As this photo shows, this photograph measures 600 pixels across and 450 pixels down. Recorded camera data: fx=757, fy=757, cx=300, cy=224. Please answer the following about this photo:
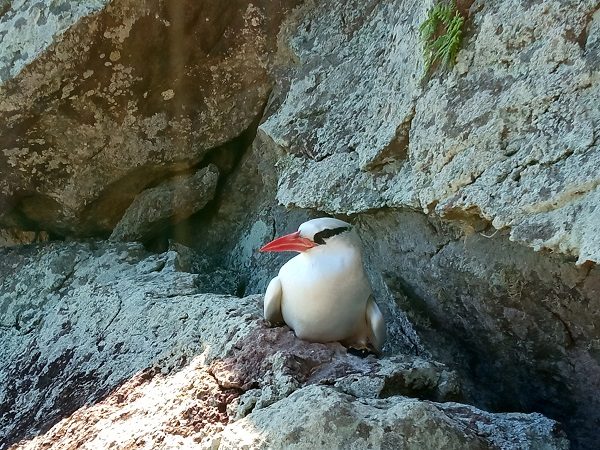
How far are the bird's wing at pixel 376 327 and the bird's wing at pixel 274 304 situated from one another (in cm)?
49

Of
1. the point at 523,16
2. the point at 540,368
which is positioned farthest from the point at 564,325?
the point at 523,16

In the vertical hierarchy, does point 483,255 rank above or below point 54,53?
below

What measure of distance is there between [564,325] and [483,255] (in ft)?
1.82

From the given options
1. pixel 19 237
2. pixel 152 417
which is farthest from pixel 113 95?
pixel 152 417

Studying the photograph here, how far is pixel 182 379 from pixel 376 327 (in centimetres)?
105

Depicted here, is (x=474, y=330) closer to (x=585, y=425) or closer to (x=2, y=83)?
(x=585, y=425)

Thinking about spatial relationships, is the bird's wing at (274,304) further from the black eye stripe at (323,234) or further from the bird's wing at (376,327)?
the bird's wing at (376,327)

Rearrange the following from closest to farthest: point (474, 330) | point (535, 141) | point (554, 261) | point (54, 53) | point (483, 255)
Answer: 1. point (535, 141)
2. point (554, 261)
3. point (483, 255)
4. point (474, 330)
5. point (54, 53)

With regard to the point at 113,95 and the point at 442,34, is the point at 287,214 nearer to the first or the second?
the point at 113,95

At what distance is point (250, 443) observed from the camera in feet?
9.86

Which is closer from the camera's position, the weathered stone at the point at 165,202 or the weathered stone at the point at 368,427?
the weathered stone at the point at 368,427

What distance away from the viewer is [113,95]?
5.53 metres

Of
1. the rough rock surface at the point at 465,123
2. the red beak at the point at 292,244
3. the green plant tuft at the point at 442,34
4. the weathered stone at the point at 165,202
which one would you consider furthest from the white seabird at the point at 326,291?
the weathered stone at the point at 165,202

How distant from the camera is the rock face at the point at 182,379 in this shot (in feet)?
9.94
